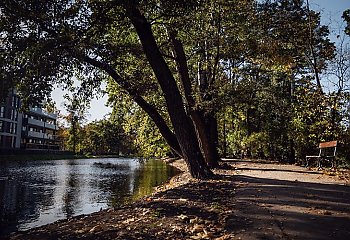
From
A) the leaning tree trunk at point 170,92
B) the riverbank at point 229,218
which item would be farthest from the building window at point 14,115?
the riverbank at point 229,218

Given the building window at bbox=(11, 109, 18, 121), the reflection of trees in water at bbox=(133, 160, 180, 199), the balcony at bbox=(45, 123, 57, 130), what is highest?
the balcony at bbox=(45, 123, 57, 130)

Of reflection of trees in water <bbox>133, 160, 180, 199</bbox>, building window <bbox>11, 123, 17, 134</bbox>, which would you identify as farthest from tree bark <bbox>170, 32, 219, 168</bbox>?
building window <bbox>11, 123, 17, 134</bbox>

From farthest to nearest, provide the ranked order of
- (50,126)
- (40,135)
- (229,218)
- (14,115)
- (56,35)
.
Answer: (50,126) < (40,135) < (14,115) < (56,35) < (229,218)

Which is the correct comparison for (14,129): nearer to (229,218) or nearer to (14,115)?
(14,115)

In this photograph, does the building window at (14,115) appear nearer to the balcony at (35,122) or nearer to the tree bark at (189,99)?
the balcony at (35,122)

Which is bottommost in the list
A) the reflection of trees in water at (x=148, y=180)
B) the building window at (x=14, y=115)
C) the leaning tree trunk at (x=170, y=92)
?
the reflection of trees in water at (x=148, y=180)

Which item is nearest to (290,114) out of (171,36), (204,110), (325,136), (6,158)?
(325,136)

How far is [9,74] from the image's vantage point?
25.9ft

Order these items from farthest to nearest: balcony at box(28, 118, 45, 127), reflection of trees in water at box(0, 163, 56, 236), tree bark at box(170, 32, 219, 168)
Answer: balcony at box(28, 118, 45, 127), tree bark at box(170, 32, 219, 168), reflection of trees in water at box(0, 163, 56, 236)

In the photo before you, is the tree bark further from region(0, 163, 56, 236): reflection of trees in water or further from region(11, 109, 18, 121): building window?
region(11, 109, 18, 121): building window

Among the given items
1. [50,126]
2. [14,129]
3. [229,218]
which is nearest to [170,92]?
[229,218]

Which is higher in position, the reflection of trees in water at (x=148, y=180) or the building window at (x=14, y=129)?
the building window at (x=14, y=129)

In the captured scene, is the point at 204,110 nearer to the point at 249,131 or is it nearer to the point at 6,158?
the point at 249,131

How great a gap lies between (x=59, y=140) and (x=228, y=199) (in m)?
96.3
